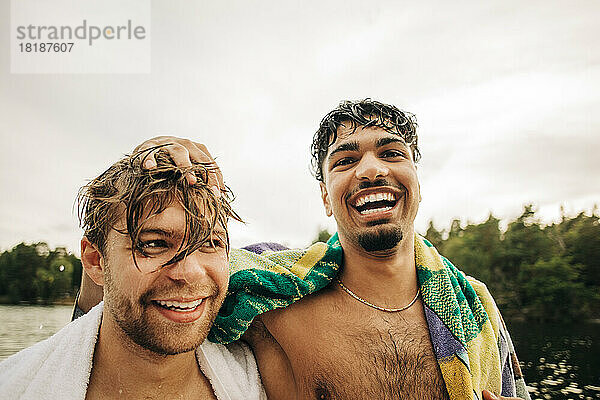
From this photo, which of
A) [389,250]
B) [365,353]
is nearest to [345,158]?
[389,250]

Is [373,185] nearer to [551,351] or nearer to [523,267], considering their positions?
[551,351]

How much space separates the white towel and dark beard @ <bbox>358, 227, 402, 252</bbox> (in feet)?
3.28

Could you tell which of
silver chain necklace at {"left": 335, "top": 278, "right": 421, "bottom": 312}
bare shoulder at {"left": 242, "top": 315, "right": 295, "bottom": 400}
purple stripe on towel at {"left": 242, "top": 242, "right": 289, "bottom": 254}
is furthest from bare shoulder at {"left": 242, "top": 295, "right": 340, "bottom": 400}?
purple stripe on towel at {"left": 242, "top": 242, "right": 289, "bottom": 254}

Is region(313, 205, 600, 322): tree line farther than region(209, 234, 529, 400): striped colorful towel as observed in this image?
Yes

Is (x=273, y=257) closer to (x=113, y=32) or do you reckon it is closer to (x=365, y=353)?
(x=365, y=353)

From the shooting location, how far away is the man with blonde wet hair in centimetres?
192

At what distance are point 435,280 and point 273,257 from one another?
98cm

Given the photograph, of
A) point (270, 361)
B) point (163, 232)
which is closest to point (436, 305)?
point (270, 361)

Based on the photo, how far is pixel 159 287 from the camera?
1911mm

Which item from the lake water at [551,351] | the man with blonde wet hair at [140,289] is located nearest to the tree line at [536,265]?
the lake water at [551,351]

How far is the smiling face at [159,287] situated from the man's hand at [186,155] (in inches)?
7.6

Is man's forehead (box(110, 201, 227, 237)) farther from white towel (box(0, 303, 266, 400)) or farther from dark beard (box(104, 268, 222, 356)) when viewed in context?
white towel (box(0, 303, 266, 400))

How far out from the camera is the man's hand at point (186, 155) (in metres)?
2.00

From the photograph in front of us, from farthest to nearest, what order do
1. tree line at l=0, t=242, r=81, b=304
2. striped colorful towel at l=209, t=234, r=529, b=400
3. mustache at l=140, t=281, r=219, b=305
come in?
tree line at l=0, t=242, r=81, b=304 < striped colorful towel at l=209, t=234, r=529, b=400 < mustache at l=140, t=281, r=219, b=305
